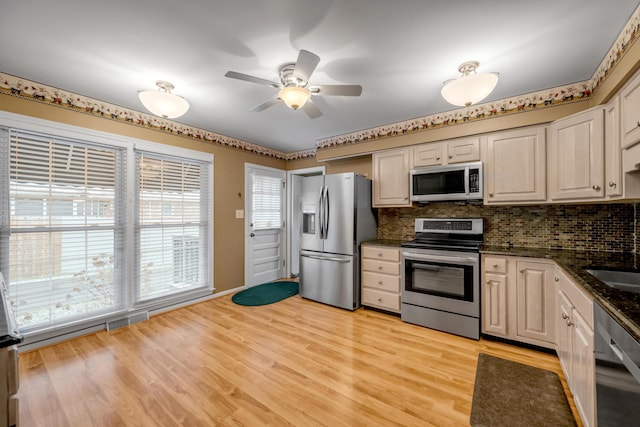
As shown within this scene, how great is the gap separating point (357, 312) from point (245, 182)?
2.66m

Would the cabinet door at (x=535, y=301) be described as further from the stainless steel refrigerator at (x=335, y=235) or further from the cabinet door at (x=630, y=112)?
the stainless steel refrigerator at (x=335, y=235)

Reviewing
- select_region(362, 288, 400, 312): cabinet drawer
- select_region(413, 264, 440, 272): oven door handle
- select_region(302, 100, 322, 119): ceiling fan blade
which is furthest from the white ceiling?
select_region(362, 288, 400, 312): cabinet drawer

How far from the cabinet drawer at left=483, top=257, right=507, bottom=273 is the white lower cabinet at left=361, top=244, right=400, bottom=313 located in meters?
0.90

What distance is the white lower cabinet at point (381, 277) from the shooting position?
122 inches

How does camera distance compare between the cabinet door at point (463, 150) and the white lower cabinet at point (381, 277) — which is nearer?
the cabinet door at point (463, 150)

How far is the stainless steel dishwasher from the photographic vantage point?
3.11 feet

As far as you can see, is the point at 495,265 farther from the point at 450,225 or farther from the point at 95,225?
the point at 95,225

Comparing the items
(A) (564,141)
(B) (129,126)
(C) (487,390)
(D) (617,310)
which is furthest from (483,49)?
(B) (129,126)

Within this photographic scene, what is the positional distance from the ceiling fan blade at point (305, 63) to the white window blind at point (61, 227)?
243 cm

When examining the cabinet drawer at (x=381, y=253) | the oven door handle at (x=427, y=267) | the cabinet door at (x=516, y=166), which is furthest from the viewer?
the cabinet drawer at (x=381, y=253)

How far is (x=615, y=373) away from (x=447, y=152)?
2.35m

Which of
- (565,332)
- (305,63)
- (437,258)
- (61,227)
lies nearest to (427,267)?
(437,258)

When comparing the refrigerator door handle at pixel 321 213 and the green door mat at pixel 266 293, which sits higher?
A: the refrigerator door handle at pixel 321 213

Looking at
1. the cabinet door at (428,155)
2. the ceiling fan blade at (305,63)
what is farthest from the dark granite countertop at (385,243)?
the ceiling fan blade at (305,63)
